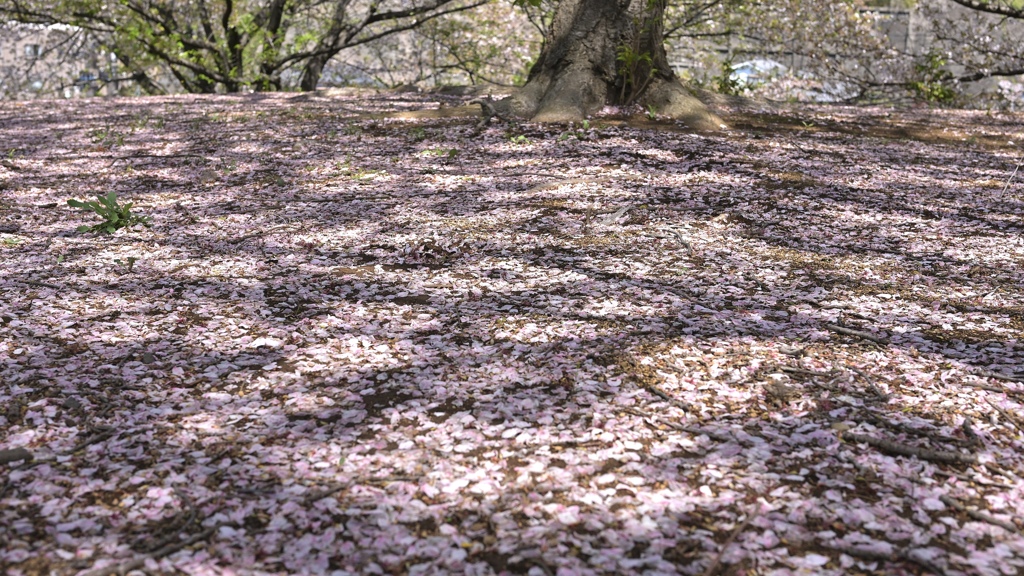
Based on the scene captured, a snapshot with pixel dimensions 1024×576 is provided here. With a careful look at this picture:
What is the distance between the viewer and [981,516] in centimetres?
330

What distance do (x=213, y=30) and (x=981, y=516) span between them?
2474 centimetres

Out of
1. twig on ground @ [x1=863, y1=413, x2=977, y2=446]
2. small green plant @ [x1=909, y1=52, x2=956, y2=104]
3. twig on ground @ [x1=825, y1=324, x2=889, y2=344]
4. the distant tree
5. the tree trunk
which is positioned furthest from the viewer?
the distant tree

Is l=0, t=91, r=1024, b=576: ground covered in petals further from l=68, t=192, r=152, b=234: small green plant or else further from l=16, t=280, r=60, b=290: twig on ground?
l=68, t=192, r=152, b=234: small green plant

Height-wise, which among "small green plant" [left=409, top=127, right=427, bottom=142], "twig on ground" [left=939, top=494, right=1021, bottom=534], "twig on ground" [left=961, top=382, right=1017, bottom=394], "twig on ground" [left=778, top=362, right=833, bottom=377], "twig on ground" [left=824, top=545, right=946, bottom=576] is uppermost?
"small green plant" [left=409, top=127, right=427, bottom=142]

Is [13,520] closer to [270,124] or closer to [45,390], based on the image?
[45,390]

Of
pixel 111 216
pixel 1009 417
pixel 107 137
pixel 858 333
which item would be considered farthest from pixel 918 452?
pixel 107 137

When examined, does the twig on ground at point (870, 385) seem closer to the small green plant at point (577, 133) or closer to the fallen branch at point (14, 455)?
the fallen branch at point (14, 455)

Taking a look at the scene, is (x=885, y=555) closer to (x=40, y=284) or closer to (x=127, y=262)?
(x=40, y=284)

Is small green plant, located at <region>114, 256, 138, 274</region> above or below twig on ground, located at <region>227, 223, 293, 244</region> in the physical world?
below

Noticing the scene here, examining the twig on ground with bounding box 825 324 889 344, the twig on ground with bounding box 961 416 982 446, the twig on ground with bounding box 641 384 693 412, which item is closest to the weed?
the twig on ground with bounding box 641 384 693 412

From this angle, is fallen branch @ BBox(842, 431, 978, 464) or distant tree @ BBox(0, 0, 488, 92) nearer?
fallen branch @ BBox(842, 431, 978, 464)

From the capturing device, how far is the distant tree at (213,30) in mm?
20953

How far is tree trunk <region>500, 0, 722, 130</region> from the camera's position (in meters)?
12.3

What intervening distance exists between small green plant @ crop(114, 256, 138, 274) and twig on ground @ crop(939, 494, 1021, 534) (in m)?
5.92
